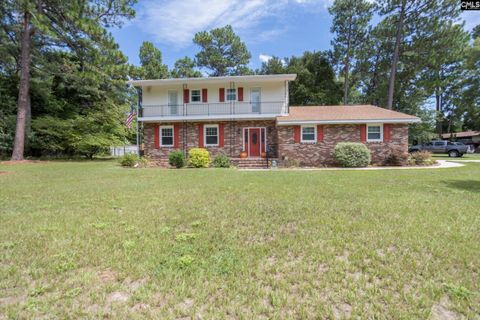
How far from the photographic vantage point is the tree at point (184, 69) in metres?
32.5

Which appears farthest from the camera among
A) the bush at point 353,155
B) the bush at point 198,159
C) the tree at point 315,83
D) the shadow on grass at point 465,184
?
the tree at point 315,83

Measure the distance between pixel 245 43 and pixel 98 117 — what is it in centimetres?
2096

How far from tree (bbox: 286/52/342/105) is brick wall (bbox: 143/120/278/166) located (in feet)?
50.4

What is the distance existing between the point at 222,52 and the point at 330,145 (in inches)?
927

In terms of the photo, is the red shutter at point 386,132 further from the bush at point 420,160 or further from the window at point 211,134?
the window at point 211,134

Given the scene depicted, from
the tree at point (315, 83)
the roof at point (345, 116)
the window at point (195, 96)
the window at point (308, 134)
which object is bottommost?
the window at point (308, 134)

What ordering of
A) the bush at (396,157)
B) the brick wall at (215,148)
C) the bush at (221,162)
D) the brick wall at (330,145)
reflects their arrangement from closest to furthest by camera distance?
the bush at (396,157), the bush at (221,162), the brick wall at (330,145), the brick wall at (215,148)

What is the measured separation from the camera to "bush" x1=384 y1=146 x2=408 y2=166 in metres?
15.1

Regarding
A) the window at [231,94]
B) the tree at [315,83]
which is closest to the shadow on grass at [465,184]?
the window at [231,94]

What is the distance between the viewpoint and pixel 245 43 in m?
33.7

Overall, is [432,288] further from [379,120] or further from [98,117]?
[98,117]

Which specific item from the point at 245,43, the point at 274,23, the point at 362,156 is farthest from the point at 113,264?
the point at 245,43

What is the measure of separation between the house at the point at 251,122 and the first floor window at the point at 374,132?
58mm

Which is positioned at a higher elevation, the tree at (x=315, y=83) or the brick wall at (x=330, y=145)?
the tree at (x=315, y=83)
